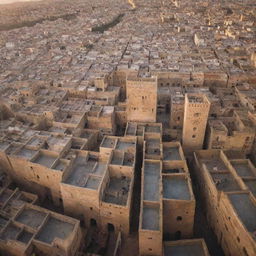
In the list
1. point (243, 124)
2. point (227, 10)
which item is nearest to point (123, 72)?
point (243, 124)

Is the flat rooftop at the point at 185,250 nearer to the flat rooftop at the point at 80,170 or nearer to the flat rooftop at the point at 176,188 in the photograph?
the flat rooftop at the point at 176,188

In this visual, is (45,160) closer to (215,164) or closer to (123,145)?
(123,145)

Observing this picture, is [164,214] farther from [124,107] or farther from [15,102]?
[15,102]

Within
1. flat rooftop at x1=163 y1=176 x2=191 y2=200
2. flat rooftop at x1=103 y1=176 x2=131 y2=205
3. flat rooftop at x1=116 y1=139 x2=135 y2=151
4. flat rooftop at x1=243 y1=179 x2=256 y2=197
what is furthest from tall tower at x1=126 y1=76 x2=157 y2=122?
flat rooftop at x1=243 y1=179 x2=256 y2=197

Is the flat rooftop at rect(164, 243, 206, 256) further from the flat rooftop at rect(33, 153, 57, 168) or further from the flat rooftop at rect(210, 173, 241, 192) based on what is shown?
the flat rooftop at rect(33, 153, 57, 168)

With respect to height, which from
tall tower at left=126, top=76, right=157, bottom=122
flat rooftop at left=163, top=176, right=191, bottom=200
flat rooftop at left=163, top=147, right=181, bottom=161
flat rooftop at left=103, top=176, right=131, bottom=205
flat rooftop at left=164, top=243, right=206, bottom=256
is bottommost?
flat rooftop at left=164, top=243, right=206, bottom=256

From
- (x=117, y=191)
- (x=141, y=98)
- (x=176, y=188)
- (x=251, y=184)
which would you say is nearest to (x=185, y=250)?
(x=176, y=188)
